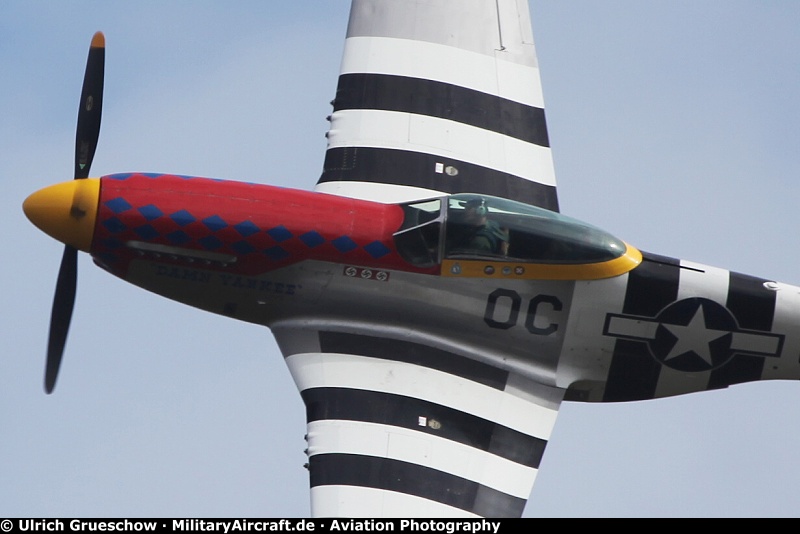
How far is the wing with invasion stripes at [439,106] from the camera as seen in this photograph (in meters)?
24.3

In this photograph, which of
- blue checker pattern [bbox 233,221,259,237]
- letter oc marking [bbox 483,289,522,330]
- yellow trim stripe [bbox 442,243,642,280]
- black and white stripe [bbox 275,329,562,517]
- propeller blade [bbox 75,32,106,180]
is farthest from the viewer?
propeller blade [bbox 75,32,106,180]

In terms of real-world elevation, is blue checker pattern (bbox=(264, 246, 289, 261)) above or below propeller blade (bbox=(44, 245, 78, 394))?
above

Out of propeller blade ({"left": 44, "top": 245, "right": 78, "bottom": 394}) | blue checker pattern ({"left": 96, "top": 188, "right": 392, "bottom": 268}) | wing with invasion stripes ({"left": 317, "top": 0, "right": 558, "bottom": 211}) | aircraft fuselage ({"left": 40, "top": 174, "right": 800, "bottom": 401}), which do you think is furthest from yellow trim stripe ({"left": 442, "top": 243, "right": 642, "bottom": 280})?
propeller blade ({"left": 44, "top": 245, "right": 78, "bottom": 394})

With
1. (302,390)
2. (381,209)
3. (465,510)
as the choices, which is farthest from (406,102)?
(465,510)

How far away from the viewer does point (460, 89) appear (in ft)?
82.7

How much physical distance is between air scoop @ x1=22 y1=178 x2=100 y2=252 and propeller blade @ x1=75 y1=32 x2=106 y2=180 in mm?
737

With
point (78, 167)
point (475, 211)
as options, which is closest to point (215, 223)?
point (78, 167)

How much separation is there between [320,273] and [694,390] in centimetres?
544

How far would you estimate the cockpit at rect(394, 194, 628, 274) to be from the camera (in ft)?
72.3

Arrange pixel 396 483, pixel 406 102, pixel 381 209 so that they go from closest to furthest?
1. pixel 396 483
2. pixel 381 209
3. pixel 406 102

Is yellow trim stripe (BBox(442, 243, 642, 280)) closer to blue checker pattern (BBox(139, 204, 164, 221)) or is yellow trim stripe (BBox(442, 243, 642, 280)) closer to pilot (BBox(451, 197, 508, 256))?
pilot (BBox(451, 197, 508, 256))

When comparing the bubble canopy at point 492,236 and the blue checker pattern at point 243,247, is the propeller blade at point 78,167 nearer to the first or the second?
the blue checker pattern at point 243,247

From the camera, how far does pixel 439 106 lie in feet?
81.9

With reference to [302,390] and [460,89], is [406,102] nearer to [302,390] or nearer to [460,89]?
[460,89]
